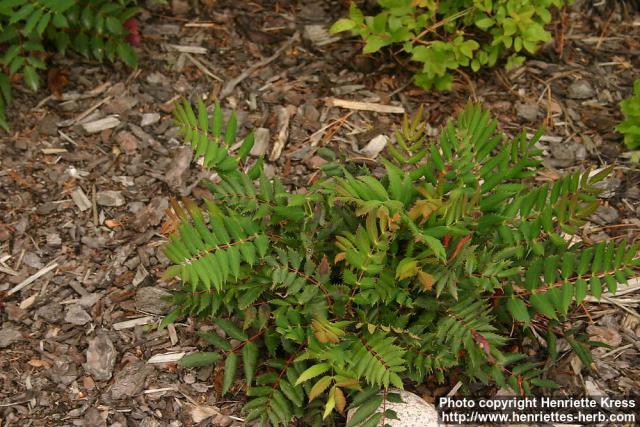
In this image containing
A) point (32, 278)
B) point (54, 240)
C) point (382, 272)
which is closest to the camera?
point (382, 272)

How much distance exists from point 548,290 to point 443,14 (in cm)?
183

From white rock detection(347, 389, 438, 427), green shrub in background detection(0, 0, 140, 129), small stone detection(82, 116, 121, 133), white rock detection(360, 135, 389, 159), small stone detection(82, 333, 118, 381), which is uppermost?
green shrub in background detection(0, 0, 140, 129)

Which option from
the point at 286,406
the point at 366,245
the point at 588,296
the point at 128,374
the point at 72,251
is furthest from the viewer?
the point at 72,251

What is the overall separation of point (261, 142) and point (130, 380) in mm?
1337

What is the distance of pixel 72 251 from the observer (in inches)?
121

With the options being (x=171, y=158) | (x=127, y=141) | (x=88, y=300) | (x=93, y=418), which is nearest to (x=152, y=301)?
(x=88, y=300)

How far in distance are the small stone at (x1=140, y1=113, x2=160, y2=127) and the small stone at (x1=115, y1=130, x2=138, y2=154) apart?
0.09m

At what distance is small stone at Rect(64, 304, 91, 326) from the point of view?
2.84 m

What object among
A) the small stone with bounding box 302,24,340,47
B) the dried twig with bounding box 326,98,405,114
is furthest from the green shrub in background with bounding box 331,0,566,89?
the small stone with bounding box 302,24,340,47

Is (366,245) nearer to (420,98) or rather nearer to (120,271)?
(120,271)

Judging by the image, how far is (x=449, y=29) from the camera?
136 inches

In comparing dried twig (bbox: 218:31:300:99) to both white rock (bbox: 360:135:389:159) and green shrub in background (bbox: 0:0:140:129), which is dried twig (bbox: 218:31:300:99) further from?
white rock (bbox: 360:135:389:159)

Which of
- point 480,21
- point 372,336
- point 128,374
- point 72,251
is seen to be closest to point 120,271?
point 72,251

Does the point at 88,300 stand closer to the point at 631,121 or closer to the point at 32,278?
the point at 32,278
